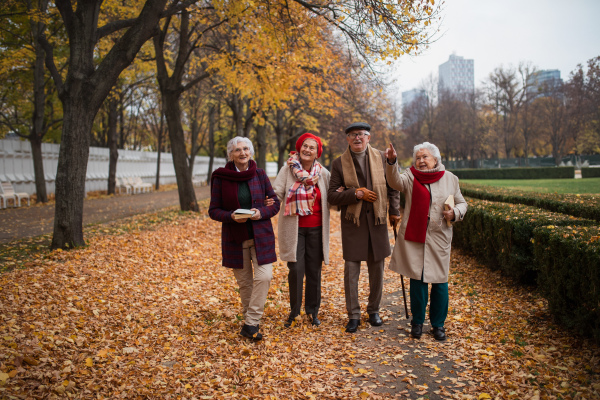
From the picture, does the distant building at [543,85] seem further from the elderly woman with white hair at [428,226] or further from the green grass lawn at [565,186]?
the elderly woman with white hair at [428,226]

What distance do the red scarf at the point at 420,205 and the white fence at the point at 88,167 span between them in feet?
59.4

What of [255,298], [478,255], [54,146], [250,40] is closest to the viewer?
[255,298]

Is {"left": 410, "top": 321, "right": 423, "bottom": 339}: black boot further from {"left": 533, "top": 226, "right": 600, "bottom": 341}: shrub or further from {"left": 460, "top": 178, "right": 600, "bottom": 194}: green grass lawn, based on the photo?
{"left": 460, "top": 178, "right": 600, "bottom": 194}: green grass lawn

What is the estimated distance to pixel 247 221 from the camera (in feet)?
14.4

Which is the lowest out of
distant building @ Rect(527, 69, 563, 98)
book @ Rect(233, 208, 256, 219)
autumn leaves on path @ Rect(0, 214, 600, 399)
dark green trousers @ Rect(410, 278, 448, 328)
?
autumn leaves on path @ Rect(0, 214, 600, 399)

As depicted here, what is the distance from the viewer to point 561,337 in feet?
13.5

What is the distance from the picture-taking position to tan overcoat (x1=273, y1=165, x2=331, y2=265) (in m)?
4.65

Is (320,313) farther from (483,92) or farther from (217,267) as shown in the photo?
(483,92)

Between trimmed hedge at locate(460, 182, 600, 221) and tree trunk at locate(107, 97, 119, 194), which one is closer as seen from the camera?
trimmed hedge at locate(460, 182, 600, 221)

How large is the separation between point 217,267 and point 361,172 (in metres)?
4.16

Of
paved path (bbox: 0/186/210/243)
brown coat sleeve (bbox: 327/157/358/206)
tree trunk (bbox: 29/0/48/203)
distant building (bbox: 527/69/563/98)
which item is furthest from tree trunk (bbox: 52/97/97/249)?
distant building (bbox: 527/69/563/98)

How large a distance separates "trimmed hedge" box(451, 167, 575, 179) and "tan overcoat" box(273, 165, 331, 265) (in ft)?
104

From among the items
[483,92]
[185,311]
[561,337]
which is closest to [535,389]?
[561,337]

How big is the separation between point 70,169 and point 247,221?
4.75 metres
